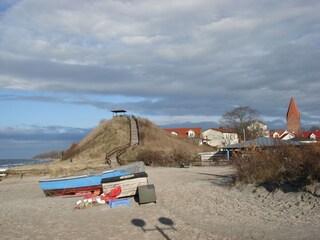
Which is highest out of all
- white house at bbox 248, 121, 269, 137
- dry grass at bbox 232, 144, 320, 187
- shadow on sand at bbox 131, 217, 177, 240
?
white house at bbox 248, 121, 269, 137

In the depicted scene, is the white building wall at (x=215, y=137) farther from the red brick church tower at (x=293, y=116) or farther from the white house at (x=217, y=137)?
the red brick church tower at (x=293, y=116)

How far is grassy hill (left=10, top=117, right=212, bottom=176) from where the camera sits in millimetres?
45812

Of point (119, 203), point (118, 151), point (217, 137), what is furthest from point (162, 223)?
point (217, 137)

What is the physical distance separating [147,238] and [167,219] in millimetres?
2514

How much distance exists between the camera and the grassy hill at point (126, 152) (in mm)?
45812

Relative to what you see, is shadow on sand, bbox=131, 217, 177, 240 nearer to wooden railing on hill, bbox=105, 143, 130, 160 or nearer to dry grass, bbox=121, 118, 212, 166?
dry grass, bbox=121, 118, 212, 166

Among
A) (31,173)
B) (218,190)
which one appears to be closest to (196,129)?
(31,173)

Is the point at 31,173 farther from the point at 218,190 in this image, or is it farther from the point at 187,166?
the point at 218,190

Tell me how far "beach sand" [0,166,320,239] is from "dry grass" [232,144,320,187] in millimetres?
790

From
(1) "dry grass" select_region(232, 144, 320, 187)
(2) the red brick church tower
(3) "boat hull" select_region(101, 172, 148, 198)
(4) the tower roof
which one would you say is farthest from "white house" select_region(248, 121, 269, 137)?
(3) "boat hull" select_region(101, 172, 148, 198)

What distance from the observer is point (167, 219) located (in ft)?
44.2

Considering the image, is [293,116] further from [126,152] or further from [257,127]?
[126,152]

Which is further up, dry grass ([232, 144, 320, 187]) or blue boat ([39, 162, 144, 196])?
dry grass ([232, 144, 320, 187])

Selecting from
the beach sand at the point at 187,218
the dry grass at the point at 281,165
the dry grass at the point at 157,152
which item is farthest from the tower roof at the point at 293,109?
the beach sand at the point at 187,218
